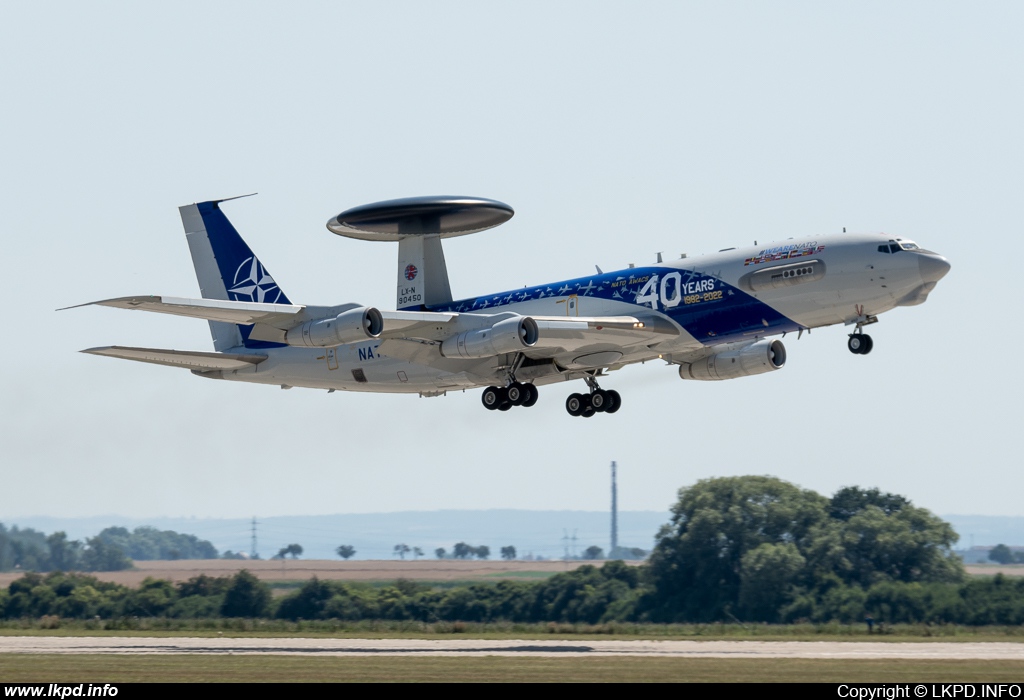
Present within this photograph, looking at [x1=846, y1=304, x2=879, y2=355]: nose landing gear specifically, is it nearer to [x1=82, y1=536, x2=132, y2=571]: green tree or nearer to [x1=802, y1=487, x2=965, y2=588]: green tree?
[x1=802, y1=487, x2=965, y2=588]: green tree

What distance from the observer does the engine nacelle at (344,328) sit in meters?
43.3

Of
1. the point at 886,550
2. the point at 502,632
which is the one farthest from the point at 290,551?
the point at 502,632

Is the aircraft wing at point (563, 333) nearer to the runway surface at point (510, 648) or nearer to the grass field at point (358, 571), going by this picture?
the runway surface at point (510, 648)

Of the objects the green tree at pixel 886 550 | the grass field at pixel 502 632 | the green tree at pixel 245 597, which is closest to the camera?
the grass field at pixel 502 632

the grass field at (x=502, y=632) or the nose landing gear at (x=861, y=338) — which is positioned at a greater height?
the nose landing gear at (x=861, y=338)

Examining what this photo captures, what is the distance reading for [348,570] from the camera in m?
86.8

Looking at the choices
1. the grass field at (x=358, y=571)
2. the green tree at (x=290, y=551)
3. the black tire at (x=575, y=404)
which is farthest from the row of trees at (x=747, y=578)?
the green tree at (x=290, y=551)

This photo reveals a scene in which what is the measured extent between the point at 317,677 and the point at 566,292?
20.4 metres

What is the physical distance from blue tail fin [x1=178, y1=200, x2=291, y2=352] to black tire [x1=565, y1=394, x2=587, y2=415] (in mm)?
13009

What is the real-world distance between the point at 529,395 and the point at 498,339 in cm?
475

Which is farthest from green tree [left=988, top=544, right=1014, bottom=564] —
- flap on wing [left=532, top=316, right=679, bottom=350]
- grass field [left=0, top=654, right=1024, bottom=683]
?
grass field [left=0, top=654, right=1024, bottom=683]

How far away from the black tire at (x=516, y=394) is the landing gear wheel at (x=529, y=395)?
0.11m

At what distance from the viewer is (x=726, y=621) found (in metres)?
68.7
